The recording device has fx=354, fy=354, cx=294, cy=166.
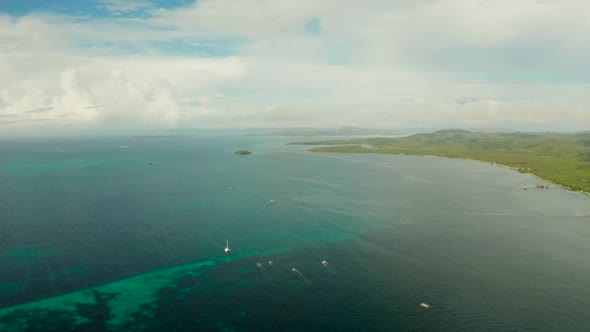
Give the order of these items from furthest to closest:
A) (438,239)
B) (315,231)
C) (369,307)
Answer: (315,231) < (438,239) < (369,307)

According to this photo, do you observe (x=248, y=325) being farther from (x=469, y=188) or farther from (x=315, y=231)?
(x=469, y=188)

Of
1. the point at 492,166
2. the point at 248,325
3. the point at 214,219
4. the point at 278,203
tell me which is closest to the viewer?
the point at 248,325

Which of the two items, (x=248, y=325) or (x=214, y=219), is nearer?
(x=248, y=325)

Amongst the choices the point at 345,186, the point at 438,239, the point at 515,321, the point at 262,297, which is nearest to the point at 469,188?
the point at 345,186

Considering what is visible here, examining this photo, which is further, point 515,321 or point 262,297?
point 262,297

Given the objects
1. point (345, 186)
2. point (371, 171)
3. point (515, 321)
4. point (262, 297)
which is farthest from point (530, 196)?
point (262, 297)

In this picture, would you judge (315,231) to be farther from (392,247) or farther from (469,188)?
(469,188)
